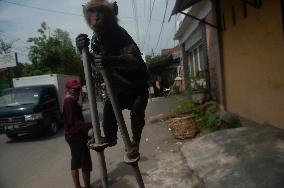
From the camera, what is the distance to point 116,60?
2412 millimetres

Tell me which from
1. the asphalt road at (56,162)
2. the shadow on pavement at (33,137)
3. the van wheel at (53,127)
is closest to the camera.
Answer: the asphalt road at (56,162)

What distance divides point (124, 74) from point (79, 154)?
374cm

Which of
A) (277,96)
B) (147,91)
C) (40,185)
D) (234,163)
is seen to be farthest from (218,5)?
(147,91)

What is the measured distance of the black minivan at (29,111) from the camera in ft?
39.5

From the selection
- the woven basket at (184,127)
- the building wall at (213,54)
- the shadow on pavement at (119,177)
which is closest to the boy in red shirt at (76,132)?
the shadow on pavement at (119,177)

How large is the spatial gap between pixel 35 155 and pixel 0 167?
105 cm

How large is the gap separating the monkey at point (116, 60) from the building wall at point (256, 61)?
4590 millimetres

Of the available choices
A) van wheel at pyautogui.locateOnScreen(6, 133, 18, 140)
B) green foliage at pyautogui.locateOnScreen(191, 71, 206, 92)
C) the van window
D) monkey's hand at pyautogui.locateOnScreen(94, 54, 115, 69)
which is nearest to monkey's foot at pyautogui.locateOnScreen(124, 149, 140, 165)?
monkey's hand at pyautogui.locateOnScreen(94, 54, 115, 69)

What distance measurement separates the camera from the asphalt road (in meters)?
6.78

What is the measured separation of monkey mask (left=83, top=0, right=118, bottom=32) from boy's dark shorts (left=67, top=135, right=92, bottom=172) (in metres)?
3.84

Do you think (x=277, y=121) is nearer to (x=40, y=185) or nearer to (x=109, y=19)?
(x=40, y=185)

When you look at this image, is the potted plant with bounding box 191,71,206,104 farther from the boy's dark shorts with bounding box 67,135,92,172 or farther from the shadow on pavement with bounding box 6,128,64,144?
the boy's dark shorts with bounding box 67,135,92,172

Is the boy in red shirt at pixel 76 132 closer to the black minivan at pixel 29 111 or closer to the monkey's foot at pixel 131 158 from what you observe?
the monkey's foot at pixel 131 158

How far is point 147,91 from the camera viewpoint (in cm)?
278
